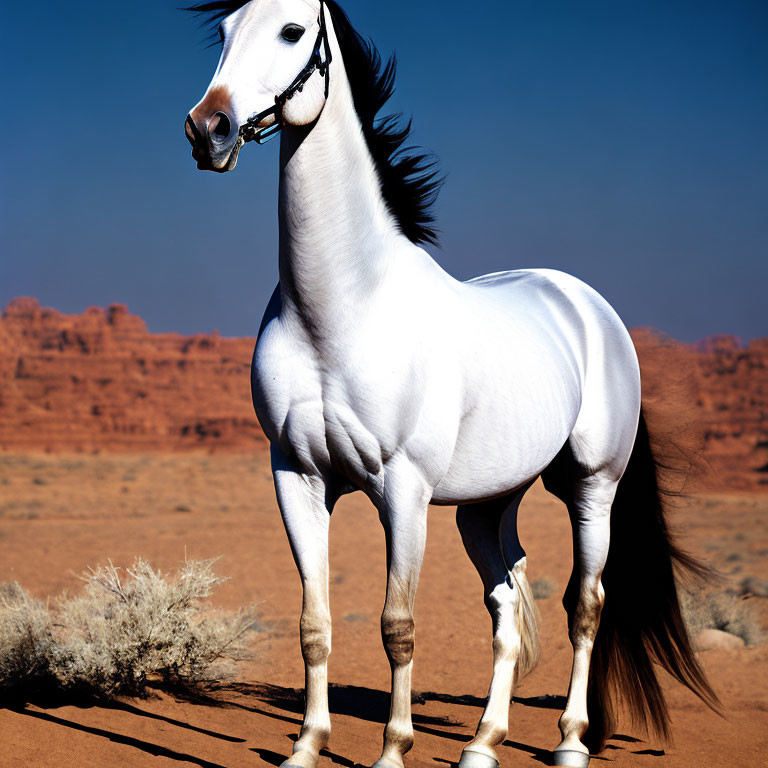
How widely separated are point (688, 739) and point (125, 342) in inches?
2935

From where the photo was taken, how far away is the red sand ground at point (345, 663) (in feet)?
14.5

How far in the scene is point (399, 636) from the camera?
345cm

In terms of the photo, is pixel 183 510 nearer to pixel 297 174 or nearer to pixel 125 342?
pixel 297 174

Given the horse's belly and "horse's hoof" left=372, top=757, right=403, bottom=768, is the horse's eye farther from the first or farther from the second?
"horse's hoof" left=372, top=757, right=403, bottom=768

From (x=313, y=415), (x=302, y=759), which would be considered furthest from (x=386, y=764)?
(x=313, y=415)

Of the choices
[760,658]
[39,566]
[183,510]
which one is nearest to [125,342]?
[183,510]

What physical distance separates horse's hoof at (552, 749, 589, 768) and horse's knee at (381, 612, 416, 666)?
Answer: 1538 millimetres

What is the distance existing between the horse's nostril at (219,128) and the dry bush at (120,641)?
11.3 feet

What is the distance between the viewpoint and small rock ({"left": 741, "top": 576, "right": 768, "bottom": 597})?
472 inches

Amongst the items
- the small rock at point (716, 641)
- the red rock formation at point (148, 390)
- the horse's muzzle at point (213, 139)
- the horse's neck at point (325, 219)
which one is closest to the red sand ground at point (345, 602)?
the small rock at point (716, 641)

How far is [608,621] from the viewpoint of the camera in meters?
5.09

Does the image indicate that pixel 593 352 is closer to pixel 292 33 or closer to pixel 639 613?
pixel 639 613

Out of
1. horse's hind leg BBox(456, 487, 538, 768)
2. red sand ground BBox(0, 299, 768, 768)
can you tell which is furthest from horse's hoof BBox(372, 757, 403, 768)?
horse's hind leg BBox(456, 487, 538, 768)

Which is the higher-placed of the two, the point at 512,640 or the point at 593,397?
the point at 593,397
